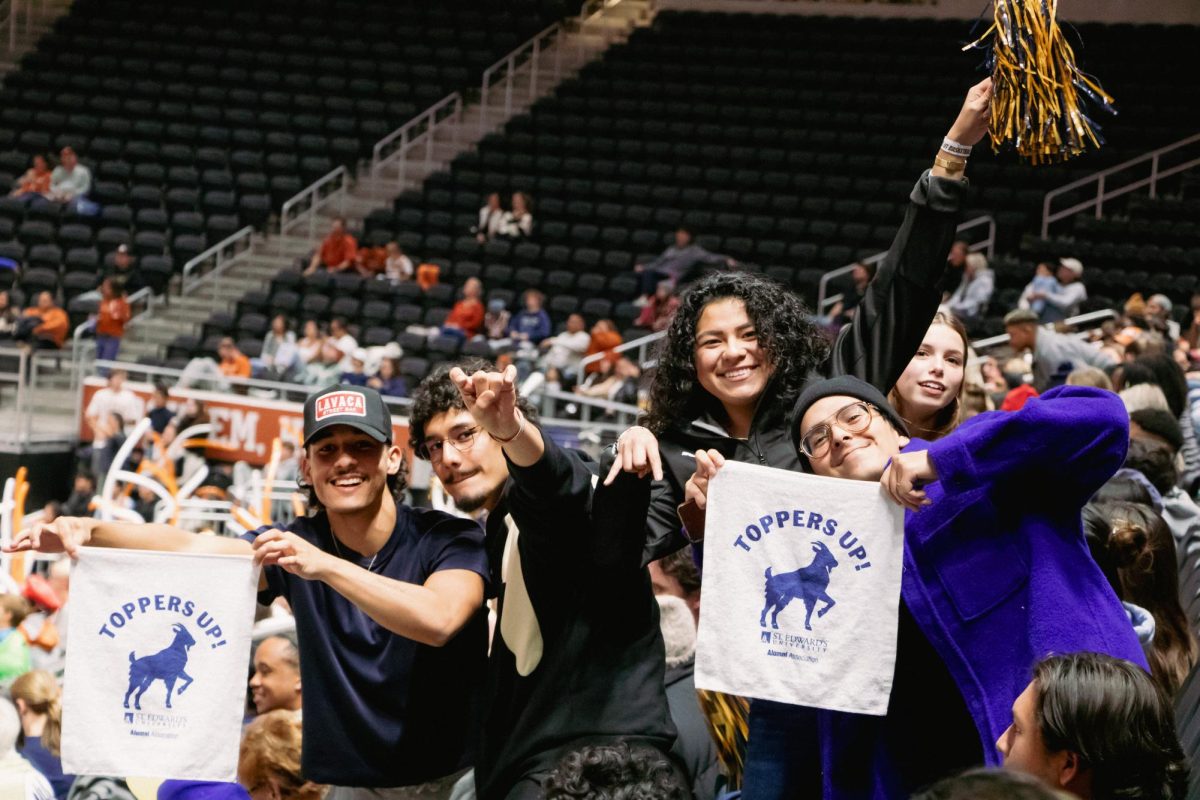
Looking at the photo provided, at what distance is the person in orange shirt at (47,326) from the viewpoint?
14016 mm

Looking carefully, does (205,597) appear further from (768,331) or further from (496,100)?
(496,100)

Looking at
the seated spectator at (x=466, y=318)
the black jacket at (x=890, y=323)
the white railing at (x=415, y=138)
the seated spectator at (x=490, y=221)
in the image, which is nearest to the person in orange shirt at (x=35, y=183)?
the white railing at (x=415, y=138)

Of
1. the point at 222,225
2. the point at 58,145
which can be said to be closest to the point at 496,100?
the point at 222,225

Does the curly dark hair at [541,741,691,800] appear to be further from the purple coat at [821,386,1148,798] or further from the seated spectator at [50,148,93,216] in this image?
the seated spectator at [50,148,93,216]

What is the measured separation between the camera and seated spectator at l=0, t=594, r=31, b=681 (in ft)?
16.6

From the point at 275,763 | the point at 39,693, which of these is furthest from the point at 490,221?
the point at 275,763

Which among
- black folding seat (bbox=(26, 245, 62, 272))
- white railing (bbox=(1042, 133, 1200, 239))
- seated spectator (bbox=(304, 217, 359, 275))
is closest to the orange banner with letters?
seated spectator (bbox=(304, 217, 359, 275))

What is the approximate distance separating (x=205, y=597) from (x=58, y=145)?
15292mm

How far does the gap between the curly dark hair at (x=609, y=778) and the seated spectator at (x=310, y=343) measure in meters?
11.3

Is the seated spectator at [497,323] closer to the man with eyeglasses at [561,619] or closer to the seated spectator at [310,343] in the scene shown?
the seated spectator at [310,343]

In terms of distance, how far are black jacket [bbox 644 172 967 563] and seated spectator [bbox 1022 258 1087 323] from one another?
8885 mm

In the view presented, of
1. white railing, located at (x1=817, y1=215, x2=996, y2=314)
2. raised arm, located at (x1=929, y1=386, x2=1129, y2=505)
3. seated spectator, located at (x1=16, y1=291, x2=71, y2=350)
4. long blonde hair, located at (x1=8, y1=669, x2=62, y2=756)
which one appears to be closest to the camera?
raised arm, located at (x1=929, y1=386, x2=1129, y2=505)

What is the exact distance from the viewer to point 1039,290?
11625mm

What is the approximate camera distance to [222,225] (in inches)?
631
